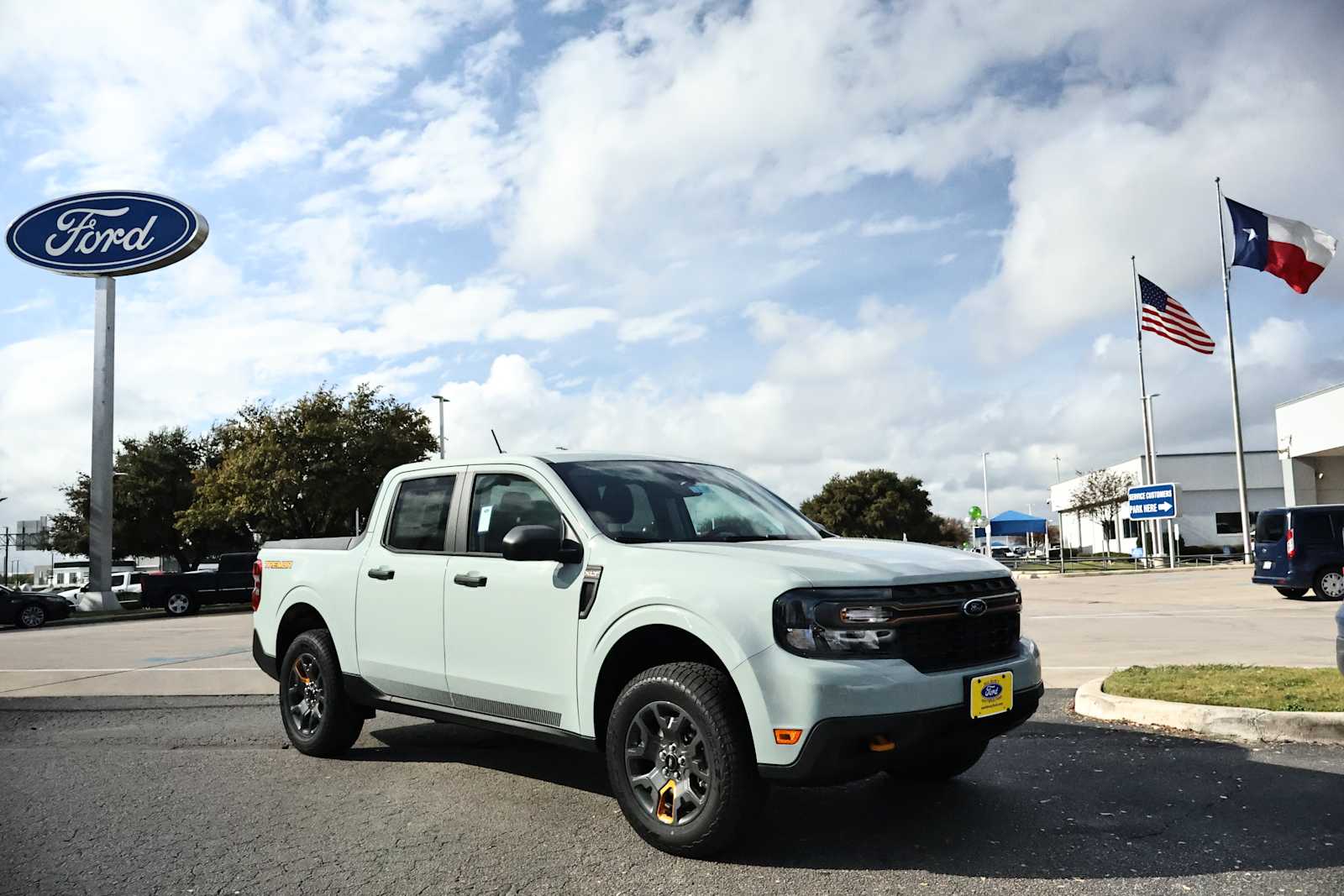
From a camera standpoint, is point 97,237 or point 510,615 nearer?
point 510,615

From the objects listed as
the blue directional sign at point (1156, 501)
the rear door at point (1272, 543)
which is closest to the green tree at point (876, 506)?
the blue directional sign at point (1156, 501)

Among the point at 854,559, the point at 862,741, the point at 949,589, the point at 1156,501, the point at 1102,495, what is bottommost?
the point at 862,741

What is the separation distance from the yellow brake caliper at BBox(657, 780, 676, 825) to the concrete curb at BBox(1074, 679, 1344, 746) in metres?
4.21

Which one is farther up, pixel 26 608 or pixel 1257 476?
pixel 1257 476

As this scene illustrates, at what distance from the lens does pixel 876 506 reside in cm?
8831

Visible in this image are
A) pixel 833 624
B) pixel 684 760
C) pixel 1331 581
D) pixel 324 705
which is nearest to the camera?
pixel 833 624

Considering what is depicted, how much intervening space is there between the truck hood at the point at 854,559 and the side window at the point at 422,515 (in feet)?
5.24

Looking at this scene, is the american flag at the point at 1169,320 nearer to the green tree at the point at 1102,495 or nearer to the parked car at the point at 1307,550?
the parked car at the point at 1307,550

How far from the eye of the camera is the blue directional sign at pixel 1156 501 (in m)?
39.1

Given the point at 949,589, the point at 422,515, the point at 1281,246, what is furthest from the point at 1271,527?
the point at 422,515

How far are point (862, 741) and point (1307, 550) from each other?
19429mm

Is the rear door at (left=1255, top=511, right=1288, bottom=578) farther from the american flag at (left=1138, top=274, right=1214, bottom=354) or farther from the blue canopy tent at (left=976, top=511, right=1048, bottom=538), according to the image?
the blue canopy tent at (left=976, top=511, right=1048, bottom=538)

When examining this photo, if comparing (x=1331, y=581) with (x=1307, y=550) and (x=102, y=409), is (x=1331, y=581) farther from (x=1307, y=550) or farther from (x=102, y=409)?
(x=102, y=409)

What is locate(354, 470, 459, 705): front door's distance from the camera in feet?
19.0
